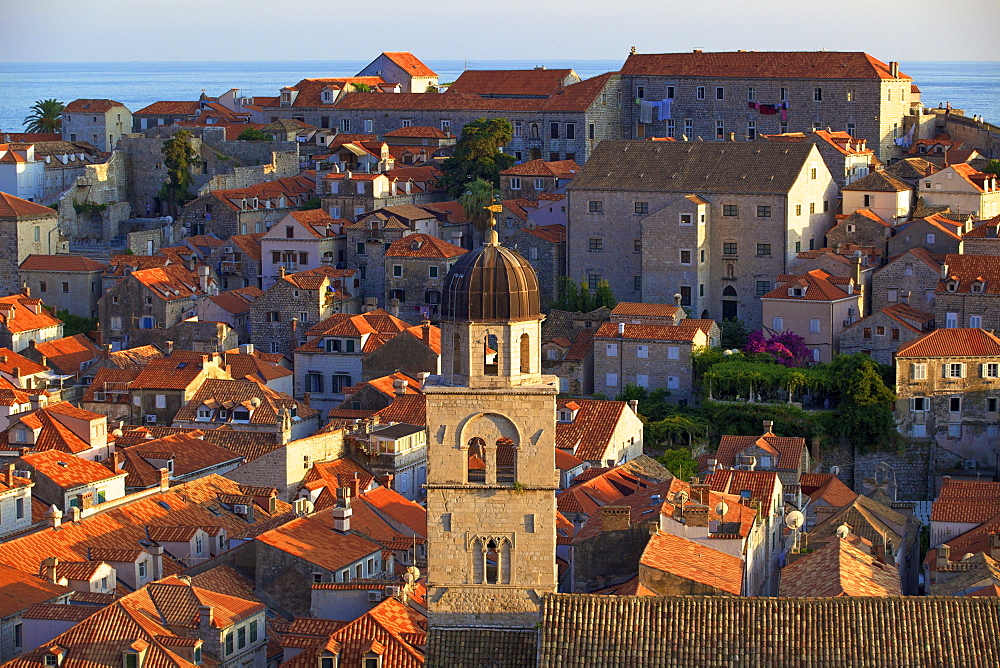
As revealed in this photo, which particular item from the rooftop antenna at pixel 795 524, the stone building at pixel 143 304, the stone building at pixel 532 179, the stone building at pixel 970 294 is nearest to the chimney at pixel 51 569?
the rooftop antenna at pixel 795 524

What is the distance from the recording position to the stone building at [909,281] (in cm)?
6619

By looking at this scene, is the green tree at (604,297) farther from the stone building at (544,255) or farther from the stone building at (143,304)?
the stone building at (143,304)

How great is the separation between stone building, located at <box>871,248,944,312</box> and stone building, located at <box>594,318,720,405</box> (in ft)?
20.3

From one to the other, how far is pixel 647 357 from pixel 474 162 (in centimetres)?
2194

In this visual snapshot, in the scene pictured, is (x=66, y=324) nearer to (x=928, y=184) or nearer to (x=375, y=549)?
(x=928, y=184)

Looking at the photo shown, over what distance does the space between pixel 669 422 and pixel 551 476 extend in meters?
32.5

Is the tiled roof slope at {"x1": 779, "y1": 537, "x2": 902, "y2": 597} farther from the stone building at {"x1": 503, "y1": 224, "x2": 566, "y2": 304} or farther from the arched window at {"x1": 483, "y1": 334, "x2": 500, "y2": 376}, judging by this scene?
the stone building at {"x1": 503, "y1": 224, "x2": 566, "y2": 304}

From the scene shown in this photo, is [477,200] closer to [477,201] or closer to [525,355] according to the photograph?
[477,201]

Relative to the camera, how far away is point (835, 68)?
8631 centimetres

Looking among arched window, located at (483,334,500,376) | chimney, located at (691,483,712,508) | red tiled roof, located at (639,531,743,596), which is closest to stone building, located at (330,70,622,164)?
chimney, located at (691,483,712,508)

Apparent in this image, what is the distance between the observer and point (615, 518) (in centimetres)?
3959

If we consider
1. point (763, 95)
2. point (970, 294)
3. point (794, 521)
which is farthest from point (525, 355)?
point (763, 95)

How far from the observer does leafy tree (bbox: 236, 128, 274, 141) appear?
315 feet

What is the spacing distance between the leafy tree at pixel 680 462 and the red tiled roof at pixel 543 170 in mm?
23631
